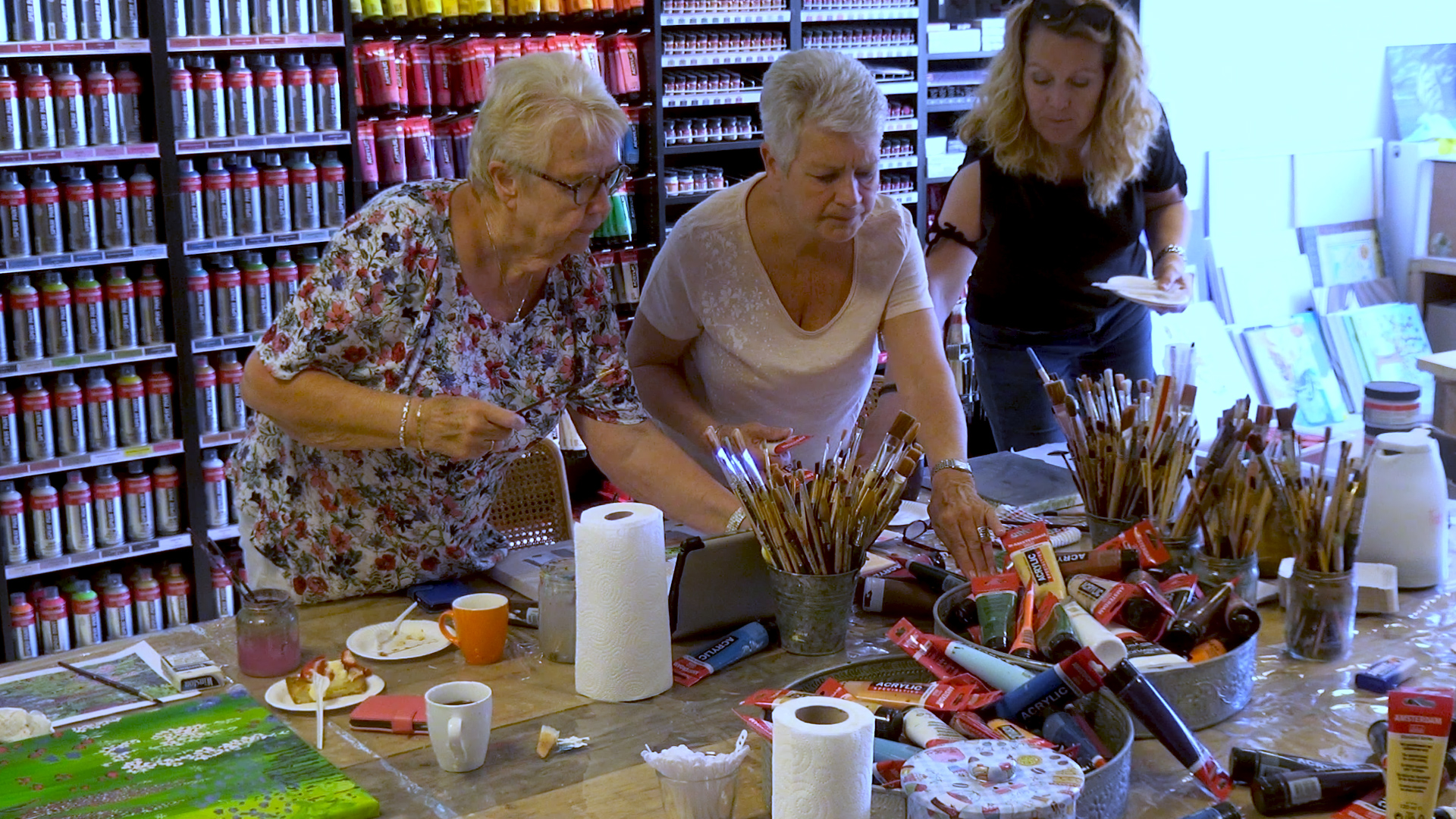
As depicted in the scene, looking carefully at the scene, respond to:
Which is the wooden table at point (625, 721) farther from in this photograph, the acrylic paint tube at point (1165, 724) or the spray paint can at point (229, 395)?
the spray paint can at point (229, 395)

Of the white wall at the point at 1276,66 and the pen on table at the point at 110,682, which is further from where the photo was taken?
the white wall at the point at 1276,66

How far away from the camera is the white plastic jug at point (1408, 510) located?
2.00 m

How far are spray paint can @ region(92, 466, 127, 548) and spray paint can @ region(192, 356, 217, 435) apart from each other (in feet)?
1.00

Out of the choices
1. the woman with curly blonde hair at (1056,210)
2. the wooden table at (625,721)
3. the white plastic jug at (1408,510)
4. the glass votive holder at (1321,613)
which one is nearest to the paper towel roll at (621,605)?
the wooden table at (625,721)

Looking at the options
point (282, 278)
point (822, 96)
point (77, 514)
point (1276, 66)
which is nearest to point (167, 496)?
point (77, 514)

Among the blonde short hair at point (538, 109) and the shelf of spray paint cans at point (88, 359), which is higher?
the blonde short hair at point (538, 109)

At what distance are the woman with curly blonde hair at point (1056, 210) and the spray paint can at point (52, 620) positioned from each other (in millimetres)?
2817

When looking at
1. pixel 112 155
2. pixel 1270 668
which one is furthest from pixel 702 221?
pixel 112 155

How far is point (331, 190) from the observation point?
426 centimetres

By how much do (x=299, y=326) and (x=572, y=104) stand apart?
0.50m

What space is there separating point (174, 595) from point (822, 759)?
3.58 m

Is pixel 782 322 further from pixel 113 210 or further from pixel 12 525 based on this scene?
pixel 12 525

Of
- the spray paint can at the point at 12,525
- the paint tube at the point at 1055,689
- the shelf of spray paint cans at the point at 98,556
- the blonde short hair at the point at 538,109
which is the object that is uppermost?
the blonde short hair at the point at 538,109

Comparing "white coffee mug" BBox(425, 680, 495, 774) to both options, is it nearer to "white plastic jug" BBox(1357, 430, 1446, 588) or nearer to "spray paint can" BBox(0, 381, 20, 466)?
"white plastic jug" BBox(1357, 430, 1446, 588)
